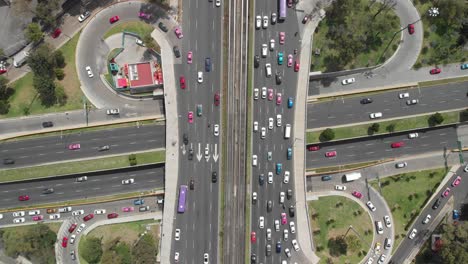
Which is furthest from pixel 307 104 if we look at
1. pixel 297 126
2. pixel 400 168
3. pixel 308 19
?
pixel 400 168

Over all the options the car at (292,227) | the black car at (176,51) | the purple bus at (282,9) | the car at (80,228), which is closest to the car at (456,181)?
the car at (292,227)

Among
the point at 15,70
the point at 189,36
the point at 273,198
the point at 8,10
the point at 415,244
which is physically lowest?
the point at 415,244

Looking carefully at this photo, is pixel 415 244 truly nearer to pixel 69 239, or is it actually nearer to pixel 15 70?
pixel 69 239

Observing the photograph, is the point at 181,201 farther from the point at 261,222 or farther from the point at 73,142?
the point at 73,142

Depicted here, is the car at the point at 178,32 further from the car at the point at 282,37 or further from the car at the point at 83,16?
the car at the point at 282,37

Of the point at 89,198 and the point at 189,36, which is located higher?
the point at 189,36

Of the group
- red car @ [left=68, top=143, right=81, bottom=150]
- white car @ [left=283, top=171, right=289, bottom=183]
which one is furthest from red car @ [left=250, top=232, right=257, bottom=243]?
red car @ [left=68, top=143, right=81, bottom=150]
